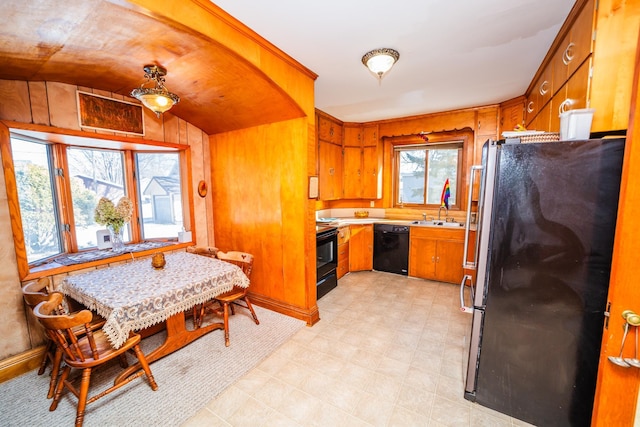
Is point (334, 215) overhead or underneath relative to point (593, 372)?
overhead

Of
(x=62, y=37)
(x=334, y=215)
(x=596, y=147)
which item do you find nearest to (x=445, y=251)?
(x=334, y=215)

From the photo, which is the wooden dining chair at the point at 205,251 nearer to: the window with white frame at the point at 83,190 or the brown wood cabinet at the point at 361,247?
the window with white frame at the point at 83,190

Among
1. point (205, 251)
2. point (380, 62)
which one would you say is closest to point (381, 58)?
point (380, 62)

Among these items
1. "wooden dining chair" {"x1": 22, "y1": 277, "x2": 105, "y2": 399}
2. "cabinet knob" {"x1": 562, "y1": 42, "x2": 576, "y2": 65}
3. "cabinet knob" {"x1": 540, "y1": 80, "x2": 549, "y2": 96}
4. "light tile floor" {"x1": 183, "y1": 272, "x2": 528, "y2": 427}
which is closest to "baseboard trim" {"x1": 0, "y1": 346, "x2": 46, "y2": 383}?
"wooden dining chair" {"x1": 22, "y1": 277, "x2": 105, "y2": 399}

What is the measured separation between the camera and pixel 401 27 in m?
1.89

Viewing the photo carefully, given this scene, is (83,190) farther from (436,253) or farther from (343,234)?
(436,253)

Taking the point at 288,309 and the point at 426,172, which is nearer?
the point at 288,309

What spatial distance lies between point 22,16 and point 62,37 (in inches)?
9.5

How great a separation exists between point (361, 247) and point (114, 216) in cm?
349

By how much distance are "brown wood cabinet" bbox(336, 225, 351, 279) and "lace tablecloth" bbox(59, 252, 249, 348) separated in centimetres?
187

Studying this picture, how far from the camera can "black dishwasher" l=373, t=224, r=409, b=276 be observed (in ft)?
14.0

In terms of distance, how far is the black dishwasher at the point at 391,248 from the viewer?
426cm

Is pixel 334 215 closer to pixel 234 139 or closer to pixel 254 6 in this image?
pixel 234 139

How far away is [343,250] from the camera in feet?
14.0
